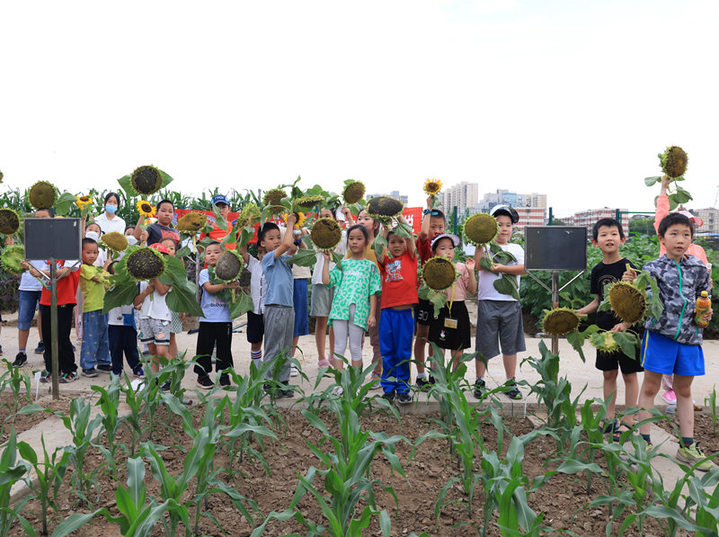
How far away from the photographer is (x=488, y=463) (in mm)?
2717

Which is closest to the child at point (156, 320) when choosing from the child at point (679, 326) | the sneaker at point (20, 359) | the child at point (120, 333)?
the child at point (120, 333)

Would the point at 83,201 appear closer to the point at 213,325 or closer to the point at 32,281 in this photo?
the point at 32,281

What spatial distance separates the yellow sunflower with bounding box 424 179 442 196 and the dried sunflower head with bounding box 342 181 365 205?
0.54 metres

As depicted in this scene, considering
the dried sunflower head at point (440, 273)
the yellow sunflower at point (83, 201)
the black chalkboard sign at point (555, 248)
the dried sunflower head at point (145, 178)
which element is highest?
the dried sunflower head at point (145, 178)

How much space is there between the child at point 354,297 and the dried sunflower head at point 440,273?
738mm

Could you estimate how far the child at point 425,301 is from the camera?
514cm

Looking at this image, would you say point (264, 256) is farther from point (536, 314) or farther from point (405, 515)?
point (536, 314)

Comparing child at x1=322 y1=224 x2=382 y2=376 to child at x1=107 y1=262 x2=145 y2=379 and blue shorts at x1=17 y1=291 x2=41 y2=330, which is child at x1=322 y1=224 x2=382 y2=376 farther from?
blue shorts at x1=17 y1=291 x2=41 y2=330

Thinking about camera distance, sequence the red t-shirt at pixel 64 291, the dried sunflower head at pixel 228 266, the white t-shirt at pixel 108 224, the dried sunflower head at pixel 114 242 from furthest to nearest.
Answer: the white t-shirt at pixel 108 224 → the red t-shirt at pixel 64 291 → the dried sunflower head at pixel 228 266 → the dried sunflower head at pixel 114 242

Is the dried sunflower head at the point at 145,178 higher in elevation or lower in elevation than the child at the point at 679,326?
higher

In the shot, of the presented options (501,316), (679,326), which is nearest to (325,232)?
(501,316)

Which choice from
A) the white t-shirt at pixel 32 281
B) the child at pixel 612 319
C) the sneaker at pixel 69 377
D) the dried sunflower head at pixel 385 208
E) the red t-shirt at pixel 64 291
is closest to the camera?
the child at pixel 612 319

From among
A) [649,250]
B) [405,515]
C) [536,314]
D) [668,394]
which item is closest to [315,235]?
[405,515]

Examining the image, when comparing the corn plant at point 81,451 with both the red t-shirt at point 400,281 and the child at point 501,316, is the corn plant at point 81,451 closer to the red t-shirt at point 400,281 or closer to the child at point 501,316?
the red t-shirt at point 400,281
